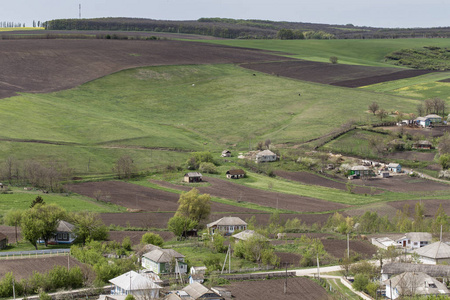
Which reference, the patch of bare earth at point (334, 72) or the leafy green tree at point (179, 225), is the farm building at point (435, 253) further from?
the patch of bare earth at point (334, 72)

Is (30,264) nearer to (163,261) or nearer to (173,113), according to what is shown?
(163,261)

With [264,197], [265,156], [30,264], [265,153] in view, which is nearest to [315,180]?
[265,156]

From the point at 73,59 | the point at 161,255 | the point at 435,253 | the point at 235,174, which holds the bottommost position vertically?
the point at 235,174

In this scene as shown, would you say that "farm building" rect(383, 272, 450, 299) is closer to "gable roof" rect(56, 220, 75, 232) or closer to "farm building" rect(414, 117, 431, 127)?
"gable roof" rect(56, 220, 75, 232)

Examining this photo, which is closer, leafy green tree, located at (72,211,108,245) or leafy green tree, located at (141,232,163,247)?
Answer: leafy green tree, located at (141,232,163,247)

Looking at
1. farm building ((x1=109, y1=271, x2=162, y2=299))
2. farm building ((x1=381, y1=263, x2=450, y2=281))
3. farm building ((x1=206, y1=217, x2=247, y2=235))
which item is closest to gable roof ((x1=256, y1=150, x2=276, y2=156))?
farm building ((x1=206, y1=217, x2=247, y2=235))

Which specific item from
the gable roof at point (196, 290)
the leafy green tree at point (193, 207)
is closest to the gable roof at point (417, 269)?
the gable roof at point (196, 290)
